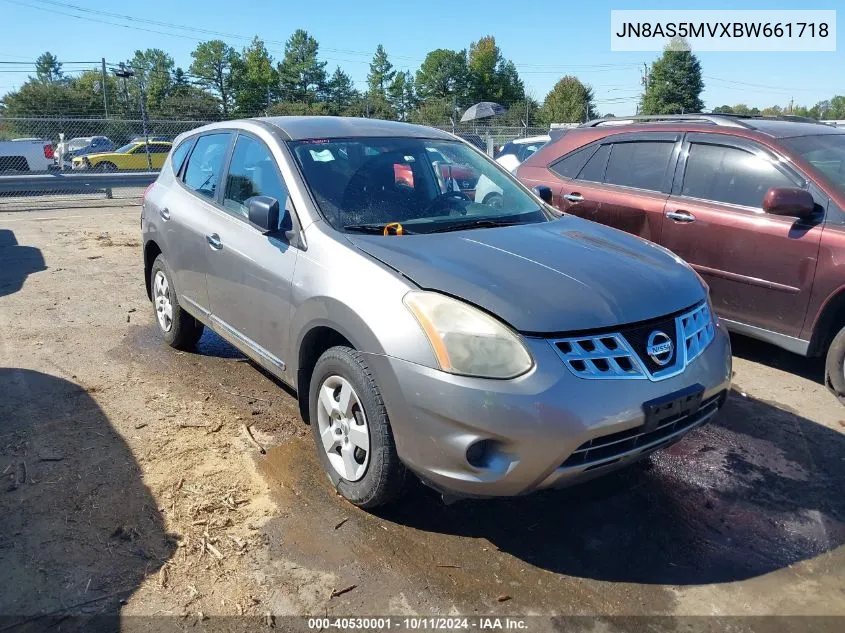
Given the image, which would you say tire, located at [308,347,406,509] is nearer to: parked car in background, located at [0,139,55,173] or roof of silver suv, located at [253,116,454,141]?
roof of silver suv, located at [253,116,454,141]

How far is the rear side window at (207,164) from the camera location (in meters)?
4.39

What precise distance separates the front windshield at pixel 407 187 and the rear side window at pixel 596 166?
2.09 meters

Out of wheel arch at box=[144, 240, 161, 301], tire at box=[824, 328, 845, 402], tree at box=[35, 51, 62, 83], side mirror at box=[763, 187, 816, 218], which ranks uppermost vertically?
tree at box=[35, 51, 62, 83]

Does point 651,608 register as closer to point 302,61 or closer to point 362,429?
point 362,429

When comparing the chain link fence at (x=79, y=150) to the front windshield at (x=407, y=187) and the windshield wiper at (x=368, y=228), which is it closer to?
the front windshield at (x=407, y=187)

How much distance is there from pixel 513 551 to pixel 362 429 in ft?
2.73

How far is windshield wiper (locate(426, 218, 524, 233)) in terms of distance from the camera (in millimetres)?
3474

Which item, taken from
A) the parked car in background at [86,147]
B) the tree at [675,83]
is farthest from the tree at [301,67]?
the parked car in background at [86,147]

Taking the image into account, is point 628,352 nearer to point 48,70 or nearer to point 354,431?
point 354,431

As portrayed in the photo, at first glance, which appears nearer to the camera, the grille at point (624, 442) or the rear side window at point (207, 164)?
the grille at point (624, 442)

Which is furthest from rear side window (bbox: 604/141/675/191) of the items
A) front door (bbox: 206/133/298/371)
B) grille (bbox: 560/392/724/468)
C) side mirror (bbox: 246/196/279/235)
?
side mirror (bbox: 246/196/279/235)

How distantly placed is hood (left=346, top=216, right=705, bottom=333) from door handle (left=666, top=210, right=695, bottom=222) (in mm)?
1880

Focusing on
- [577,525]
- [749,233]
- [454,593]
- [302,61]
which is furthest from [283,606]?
[302,61]

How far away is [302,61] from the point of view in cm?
8081
